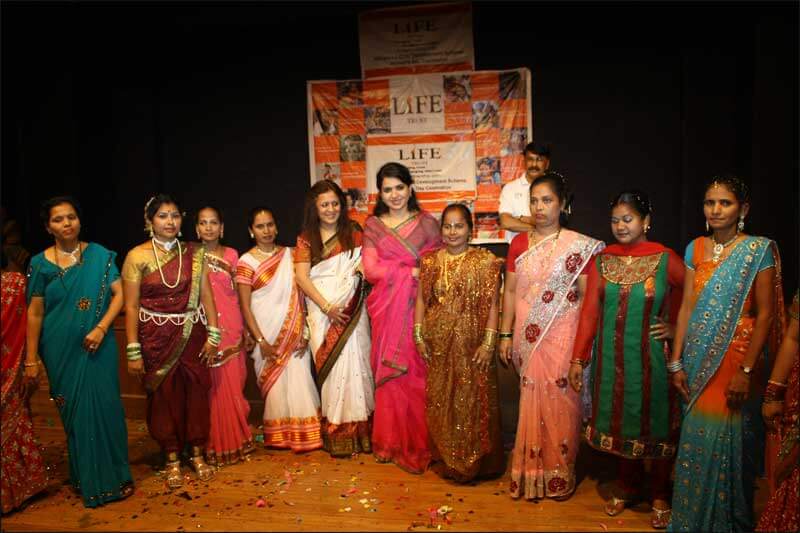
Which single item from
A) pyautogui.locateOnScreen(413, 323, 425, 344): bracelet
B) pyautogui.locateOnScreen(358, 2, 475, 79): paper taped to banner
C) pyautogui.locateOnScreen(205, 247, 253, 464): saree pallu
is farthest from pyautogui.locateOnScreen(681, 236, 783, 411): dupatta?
pyautogui.locateOnScreen(358, 2, 475, 79): paper taped to banner

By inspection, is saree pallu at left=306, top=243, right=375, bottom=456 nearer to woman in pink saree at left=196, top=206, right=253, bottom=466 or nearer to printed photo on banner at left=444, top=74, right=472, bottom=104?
woman in pink saree at left=196, top=206, right=253, bottom=466

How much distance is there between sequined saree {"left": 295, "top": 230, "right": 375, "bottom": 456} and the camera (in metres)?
3.38

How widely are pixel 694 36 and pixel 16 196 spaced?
18.4 ft

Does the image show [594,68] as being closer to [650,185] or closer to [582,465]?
[650,185]

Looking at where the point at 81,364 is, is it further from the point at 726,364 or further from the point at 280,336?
the point at 726,364

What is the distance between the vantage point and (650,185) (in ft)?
14.0

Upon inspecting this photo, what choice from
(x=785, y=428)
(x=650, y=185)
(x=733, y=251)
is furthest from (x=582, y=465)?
(x=650, y=185)

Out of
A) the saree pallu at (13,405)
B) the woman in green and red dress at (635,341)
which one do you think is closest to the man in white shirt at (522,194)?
the woman in green and red dress at (635,341)

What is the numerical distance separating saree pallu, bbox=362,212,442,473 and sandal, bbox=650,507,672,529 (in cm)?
115

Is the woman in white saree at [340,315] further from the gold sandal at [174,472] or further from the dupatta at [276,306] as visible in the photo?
the gold sandal at [174,472]

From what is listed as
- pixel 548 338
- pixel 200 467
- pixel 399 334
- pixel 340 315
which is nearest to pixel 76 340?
→ pixel 200 467

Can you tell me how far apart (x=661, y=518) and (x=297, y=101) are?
12.6 ft

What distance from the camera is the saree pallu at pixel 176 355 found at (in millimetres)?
3031

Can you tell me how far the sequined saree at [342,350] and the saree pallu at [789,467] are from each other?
6.65 ft
